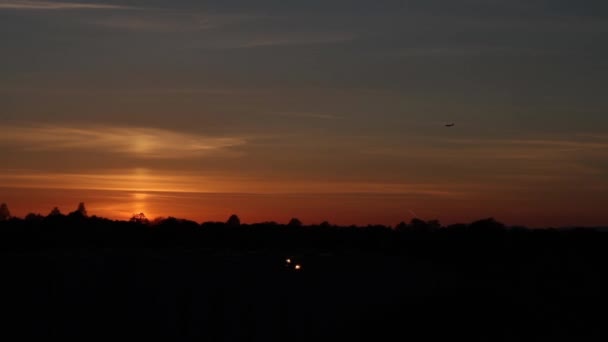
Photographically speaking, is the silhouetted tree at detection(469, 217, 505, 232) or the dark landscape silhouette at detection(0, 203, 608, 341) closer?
the dark landscape silhouette at detection(0, 203, 608, 341)

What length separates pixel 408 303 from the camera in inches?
1732

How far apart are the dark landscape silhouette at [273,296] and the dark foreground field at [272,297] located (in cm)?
5

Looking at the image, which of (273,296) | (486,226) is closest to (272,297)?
(273,296)

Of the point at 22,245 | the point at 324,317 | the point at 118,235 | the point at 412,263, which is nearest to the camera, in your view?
the point at 324,317

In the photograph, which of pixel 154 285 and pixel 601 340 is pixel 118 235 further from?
pixel 601 340

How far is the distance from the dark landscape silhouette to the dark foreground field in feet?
0.17

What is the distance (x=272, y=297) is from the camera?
40125mm

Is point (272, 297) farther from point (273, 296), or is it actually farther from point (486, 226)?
point (486, 226)

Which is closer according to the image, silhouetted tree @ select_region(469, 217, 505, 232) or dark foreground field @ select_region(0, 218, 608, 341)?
dark foreground field @ select_region(0, 218, 608, 341)

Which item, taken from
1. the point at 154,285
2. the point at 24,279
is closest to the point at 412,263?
the point at 154,285

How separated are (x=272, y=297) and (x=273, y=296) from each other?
0.08 metres

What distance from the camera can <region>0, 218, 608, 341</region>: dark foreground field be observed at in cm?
3581

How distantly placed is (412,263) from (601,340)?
16.6m

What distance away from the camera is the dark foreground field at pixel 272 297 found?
117ft
